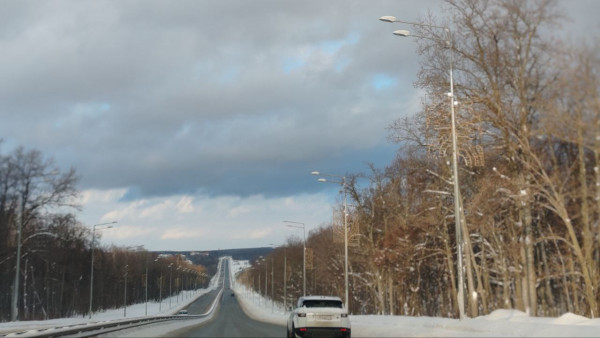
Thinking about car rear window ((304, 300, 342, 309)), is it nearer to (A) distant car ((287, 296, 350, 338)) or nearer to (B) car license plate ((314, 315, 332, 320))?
(A) distant car ((287, 296, 350, 338))

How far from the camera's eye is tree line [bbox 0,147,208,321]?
183 ft

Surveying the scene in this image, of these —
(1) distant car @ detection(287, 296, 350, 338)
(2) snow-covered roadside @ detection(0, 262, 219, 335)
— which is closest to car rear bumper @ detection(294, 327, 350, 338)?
(1) distant car @ detection(287, 296, 350, 338)

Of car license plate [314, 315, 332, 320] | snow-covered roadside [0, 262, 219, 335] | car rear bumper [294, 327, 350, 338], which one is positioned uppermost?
car license plate [314, 315, 332, 320]

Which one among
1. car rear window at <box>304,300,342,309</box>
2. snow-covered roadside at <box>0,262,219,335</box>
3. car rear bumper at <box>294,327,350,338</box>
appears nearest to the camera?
car rear bumper at <box>294,327,350,338</box>

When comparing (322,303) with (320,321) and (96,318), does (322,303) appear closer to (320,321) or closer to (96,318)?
(320,321)

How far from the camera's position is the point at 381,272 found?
2589 inches

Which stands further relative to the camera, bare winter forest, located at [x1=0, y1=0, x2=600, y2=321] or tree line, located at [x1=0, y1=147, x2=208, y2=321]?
tree line, located at [x1=0, y1=147, x2=208, y2=321]

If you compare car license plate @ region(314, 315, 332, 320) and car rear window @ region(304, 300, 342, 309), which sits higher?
car rear window @ region(304, 300, 342, 309)

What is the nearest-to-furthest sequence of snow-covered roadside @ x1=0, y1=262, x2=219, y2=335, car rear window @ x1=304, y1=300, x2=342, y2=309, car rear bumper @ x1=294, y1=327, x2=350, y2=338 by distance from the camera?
1. car rear bumper @ x1=294, y1=327, x2=350, y2=338
2. car rear window @ x1=304, y1=300, x2=342, y2=309
3. snow-covered roadside @ x1=0, y1=262, x2=219, y2=335

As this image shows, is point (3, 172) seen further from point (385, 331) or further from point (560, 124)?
point (560, 124)

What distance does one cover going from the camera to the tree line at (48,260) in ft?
183

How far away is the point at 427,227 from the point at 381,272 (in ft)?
57.5

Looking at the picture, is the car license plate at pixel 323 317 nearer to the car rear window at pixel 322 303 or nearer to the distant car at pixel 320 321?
the distant car at pixel 320 321

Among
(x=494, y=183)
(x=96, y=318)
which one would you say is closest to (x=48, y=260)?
(x=96, y=318)
